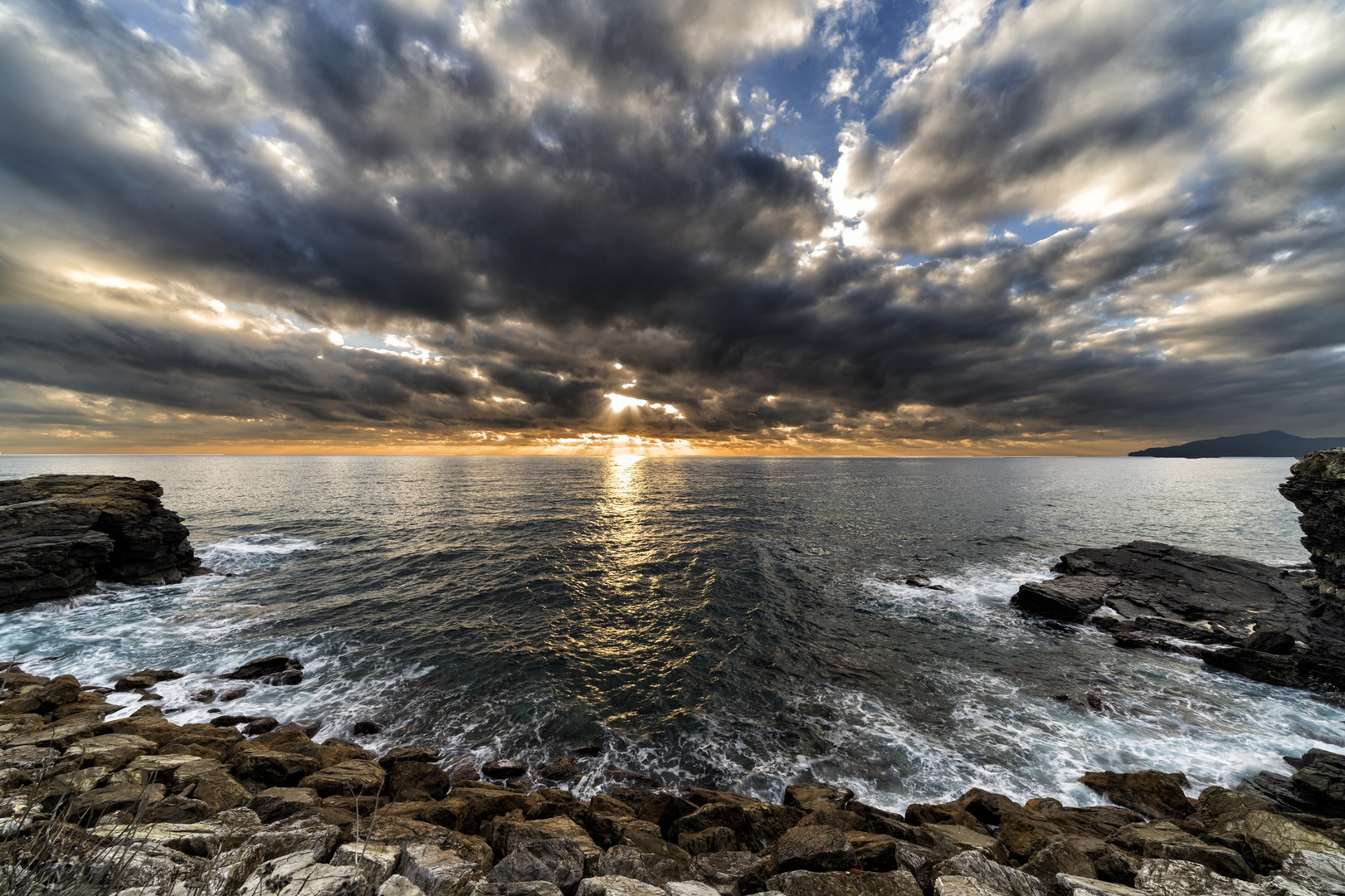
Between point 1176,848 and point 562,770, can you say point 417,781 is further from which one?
point 1176,848

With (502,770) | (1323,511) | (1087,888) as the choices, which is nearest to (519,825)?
(502,770)

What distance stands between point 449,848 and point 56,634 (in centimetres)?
3292

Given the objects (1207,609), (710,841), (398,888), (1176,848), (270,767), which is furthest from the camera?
(1207,609)

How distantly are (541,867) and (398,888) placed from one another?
249 centimetres

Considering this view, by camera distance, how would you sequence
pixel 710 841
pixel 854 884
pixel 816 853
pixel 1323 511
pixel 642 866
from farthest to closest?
pixel 1323 511 < pixel 710 841 < pixel 816 853 < pixel 642 866 < pixel 854 884

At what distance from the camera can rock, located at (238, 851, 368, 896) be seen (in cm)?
680

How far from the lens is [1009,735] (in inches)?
676

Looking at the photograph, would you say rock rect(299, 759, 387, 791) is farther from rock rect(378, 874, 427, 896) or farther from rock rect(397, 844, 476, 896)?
rock rect(378, 874, 427, 896)

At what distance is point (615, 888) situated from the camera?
25.6 feet

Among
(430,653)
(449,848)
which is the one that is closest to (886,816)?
(449,848)

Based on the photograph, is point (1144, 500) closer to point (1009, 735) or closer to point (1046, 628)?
point (1046, 628)

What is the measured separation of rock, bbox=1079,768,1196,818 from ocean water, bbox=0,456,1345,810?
0.69 metres

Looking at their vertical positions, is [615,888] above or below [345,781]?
above

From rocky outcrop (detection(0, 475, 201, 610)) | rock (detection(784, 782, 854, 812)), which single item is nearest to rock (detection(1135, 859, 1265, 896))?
rock (detection(784, 782, 854, 812))
